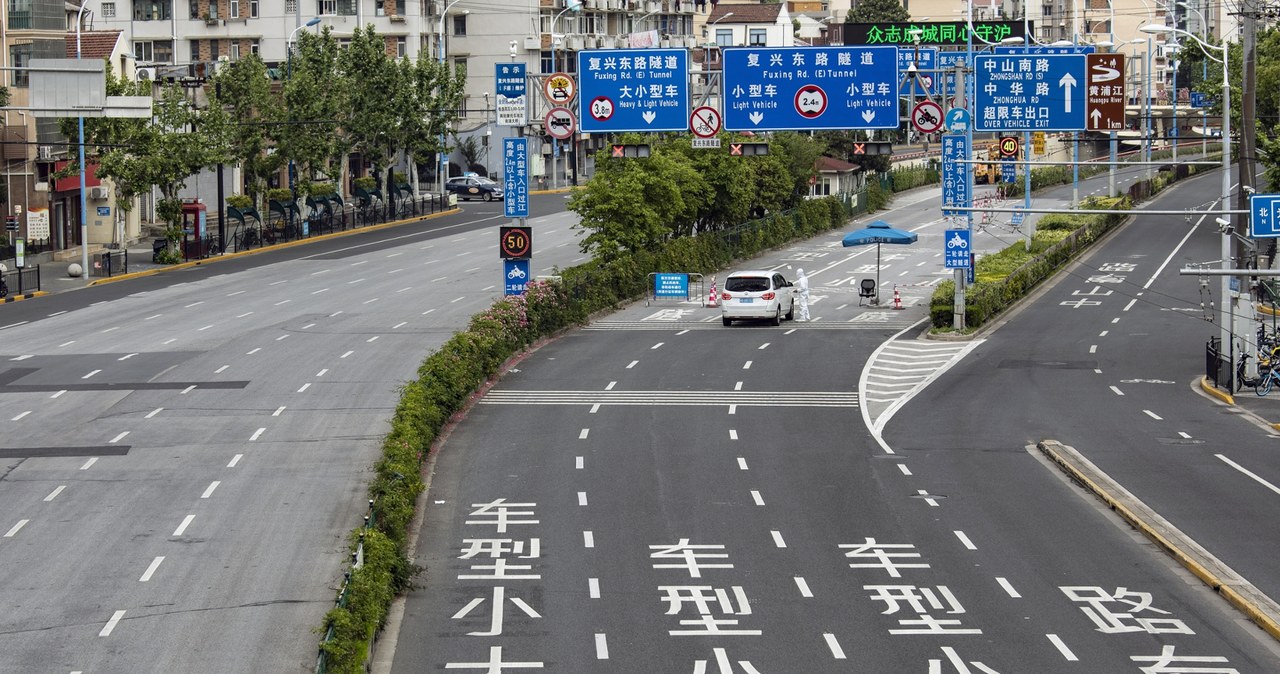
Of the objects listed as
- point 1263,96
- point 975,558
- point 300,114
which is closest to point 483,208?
point 300,114

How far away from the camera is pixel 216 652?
2033 cm

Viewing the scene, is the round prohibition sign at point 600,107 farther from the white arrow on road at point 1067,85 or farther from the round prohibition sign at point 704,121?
the white arrow on road at point 1067,85

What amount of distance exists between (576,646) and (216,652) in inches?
176

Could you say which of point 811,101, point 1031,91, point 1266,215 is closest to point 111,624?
point 1266,215

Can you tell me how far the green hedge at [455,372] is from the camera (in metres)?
20.0

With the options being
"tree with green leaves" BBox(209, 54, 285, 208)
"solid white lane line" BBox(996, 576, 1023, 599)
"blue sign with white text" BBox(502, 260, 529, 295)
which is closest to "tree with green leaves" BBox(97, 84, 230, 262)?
"tree with green leaves" BBox(209, 54, 285, 208)

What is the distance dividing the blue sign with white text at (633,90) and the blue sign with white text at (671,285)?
49.9ft

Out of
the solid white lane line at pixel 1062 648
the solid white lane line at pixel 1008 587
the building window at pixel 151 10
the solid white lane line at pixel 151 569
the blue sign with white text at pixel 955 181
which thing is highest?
the building window at pixel 151 10

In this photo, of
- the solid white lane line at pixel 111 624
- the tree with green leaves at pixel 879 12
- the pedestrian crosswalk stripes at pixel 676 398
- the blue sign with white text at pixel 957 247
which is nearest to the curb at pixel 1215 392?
the pedestrian crosswalk stripes at pixel 676 398

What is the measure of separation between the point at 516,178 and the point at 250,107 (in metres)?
30.5

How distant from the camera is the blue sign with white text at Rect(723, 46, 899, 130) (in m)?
44.9

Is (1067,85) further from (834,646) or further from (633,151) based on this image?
(834,646)

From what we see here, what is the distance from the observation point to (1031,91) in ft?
156

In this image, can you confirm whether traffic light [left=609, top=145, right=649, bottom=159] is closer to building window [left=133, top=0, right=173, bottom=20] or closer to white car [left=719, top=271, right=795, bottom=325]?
white car [left=719, top=271, right=795, bottom=325]
